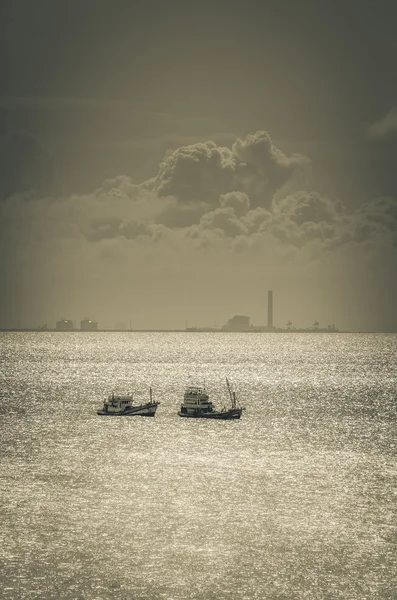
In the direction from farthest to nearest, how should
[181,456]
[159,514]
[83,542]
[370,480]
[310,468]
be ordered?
[181,456] < [310,468] < [370,480] < [159,514] < [83,542]

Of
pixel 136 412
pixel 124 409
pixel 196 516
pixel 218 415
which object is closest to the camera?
pixel 196 516

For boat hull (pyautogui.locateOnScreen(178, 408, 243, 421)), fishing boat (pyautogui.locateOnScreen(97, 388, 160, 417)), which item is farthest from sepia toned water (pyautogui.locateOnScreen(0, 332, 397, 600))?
fishing boat (pyautogui.locateOnScreen(97, 388, 160, 417))

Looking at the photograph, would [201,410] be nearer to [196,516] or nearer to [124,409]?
[124,409]

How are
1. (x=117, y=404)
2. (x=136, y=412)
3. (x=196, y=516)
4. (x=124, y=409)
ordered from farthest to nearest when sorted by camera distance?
(x=117, y=404), (x=124, y=409), (x=136, y=412), (x=196, y=516)

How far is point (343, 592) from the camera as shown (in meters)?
68.9

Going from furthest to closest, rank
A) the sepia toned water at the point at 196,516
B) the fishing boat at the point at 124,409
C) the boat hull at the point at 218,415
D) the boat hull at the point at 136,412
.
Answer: the fishing boat at the point at 124,409
the boat hull at the point at 136,412
the boat hull at the point at 218,415
the sepia toned water at the point at 196,516

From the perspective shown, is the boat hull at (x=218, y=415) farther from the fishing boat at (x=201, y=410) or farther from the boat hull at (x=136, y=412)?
the boat hull at (x=136, y=412)

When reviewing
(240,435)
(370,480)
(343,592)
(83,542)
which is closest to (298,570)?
(343,592)

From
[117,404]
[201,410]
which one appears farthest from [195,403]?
[117,404]

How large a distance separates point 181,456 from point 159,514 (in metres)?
34.6

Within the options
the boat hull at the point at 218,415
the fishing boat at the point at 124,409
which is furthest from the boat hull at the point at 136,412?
the boat hull at the point at 218,415

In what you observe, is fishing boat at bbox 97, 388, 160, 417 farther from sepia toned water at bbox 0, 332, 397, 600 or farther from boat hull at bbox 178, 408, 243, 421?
sepia toned water at bbox 0, 332, 397, 600

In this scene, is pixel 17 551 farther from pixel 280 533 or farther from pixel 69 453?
pixel 69 453

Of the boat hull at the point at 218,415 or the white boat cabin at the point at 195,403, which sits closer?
the boat hull at the point at 218,415
